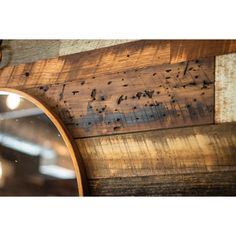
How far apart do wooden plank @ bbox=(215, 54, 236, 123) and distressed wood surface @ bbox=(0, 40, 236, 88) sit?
4cm

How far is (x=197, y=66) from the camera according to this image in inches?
52.9

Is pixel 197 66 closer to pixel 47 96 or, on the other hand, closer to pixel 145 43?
pixel 145 43

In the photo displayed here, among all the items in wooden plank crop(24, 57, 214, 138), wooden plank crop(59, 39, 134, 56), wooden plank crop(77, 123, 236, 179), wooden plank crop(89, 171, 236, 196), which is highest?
wooden plank crop(59, 39, 134, 56)

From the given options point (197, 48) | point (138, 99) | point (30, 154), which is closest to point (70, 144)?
point (30, 154)

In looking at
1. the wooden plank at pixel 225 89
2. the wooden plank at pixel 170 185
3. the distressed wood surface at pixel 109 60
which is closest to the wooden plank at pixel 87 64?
the distressed wood surface at pixel 109 60

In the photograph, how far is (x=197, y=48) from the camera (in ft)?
4.46

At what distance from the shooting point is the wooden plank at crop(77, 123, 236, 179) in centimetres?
127

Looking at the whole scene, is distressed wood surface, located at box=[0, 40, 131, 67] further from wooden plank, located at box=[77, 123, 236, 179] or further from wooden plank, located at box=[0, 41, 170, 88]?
wooden plank, located at box=[77, 123, 236, 179]

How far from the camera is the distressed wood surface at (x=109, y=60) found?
136 cm

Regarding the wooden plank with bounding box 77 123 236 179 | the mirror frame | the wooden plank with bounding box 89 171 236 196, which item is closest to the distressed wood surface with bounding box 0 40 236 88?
the mirror frame

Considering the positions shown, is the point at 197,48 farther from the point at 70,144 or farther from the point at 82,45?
the point at 70,144

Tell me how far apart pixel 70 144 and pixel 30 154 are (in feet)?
0.65

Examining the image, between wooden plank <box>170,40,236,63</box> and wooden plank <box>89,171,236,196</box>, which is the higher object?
wooden plank <box>170,40,236,63</box>
